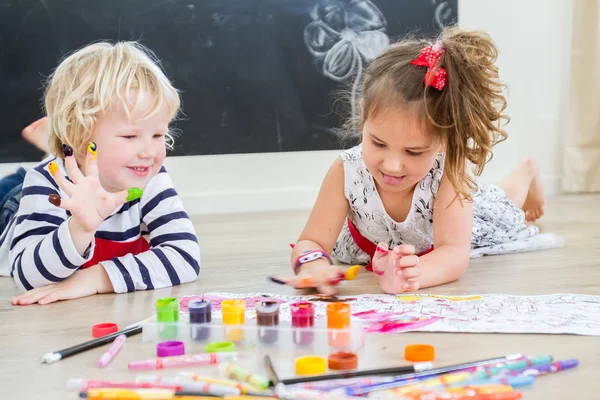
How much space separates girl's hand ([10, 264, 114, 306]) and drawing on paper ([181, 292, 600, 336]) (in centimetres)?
18

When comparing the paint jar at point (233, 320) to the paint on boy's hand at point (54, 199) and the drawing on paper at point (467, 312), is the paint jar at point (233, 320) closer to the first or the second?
the drawing on paper at point (467, 312)

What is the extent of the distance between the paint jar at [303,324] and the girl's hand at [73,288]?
0.48 metres

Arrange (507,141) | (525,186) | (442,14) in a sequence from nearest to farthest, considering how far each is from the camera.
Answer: (525,186), (442,14), (507,141)

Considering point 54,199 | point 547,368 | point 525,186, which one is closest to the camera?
point 547,368

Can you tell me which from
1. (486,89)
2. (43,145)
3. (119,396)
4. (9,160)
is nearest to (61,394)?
(119,396)

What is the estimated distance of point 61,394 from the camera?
77 centimetres

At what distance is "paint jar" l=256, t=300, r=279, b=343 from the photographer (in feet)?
2.94

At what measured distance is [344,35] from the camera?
103 inches

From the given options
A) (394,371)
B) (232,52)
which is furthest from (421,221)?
(232,52)

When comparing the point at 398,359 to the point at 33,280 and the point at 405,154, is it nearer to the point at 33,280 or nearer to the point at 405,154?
the point at 405,154

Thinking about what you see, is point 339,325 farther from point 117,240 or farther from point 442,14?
point 442,14

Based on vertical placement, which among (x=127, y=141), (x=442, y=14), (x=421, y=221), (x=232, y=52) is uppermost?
(x=442, y=14)

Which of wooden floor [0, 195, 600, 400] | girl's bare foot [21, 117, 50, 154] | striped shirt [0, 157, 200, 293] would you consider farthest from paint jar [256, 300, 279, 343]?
girl's bare foot [21, 117, 50, 154]

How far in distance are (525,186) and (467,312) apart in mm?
861
